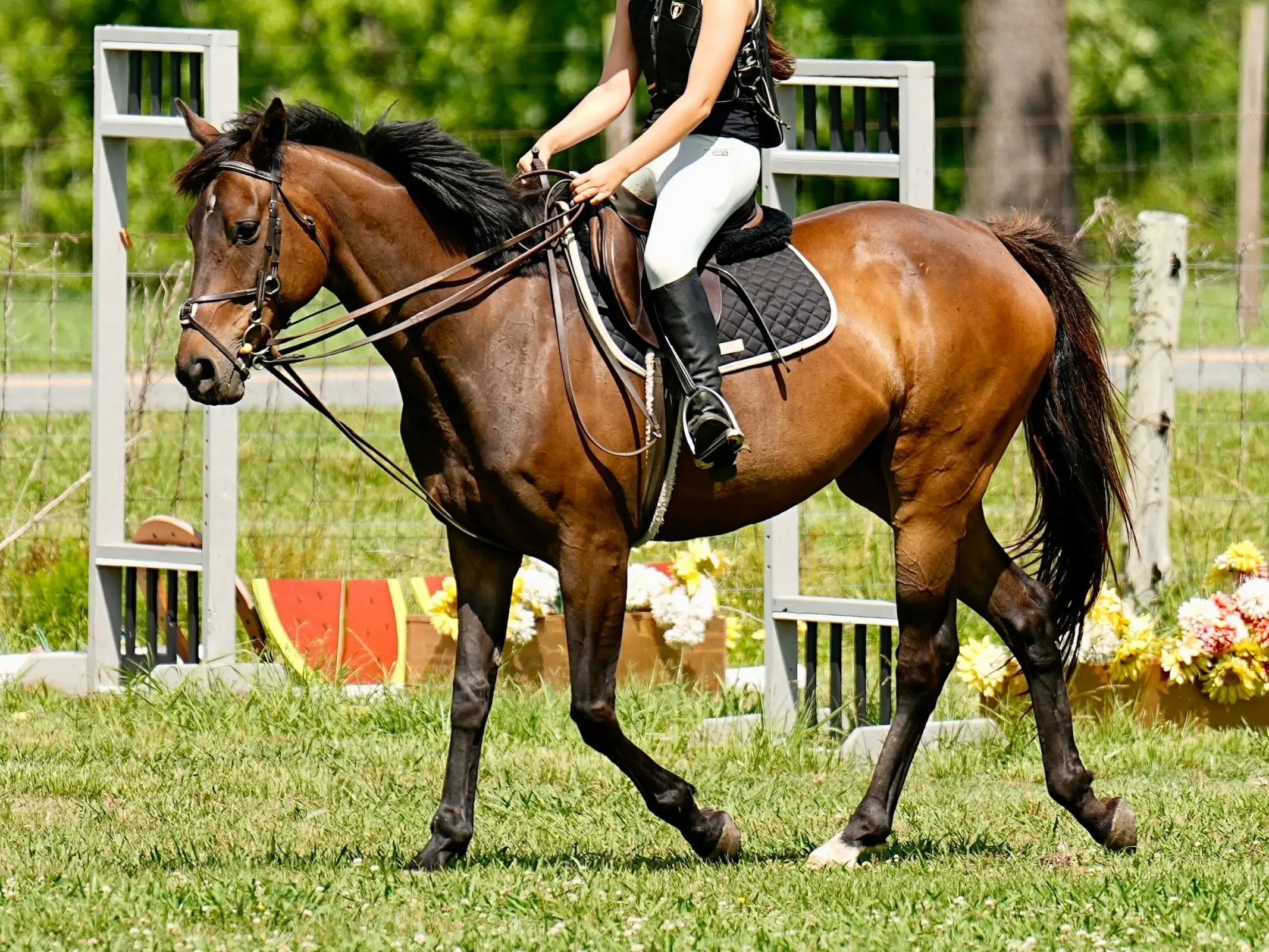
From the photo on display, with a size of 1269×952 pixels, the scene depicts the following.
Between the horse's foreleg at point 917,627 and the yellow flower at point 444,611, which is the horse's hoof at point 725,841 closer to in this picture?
the horse's foreleg at point 917,627

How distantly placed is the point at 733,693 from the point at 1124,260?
1044 cm

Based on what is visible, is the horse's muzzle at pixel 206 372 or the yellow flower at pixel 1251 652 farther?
the yellow flower at pixel 1251 652

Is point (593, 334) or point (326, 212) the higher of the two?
point (326, 212)

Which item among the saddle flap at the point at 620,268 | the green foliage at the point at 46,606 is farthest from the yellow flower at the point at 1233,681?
the green foliage at the point at 46,606

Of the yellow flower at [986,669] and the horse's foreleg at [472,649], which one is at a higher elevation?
the horse's foreleg at [472,649]

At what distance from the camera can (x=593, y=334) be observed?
5637 millimetres

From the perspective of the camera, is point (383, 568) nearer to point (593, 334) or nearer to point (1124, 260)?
point (593, 334)

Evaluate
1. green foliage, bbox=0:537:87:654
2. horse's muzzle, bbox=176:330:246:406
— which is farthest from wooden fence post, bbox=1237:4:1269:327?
horse's muzzle, bbox=176:330:246:406

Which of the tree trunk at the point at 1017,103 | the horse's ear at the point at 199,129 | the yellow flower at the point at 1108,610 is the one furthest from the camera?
the tree trunk at the point at 1017,103

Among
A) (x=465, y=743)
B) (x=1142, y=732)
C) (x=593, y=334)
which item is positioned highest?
(x=593, y=334)

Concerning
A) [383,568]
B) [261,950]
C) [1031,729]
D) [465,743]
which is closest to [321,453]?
[383,568]

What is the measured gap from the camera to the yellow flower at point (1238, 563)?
324 inches

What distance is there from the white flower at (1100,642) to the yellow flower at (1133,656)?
3cm

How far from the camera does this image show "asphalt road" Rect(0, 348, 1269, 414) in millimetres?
13742
